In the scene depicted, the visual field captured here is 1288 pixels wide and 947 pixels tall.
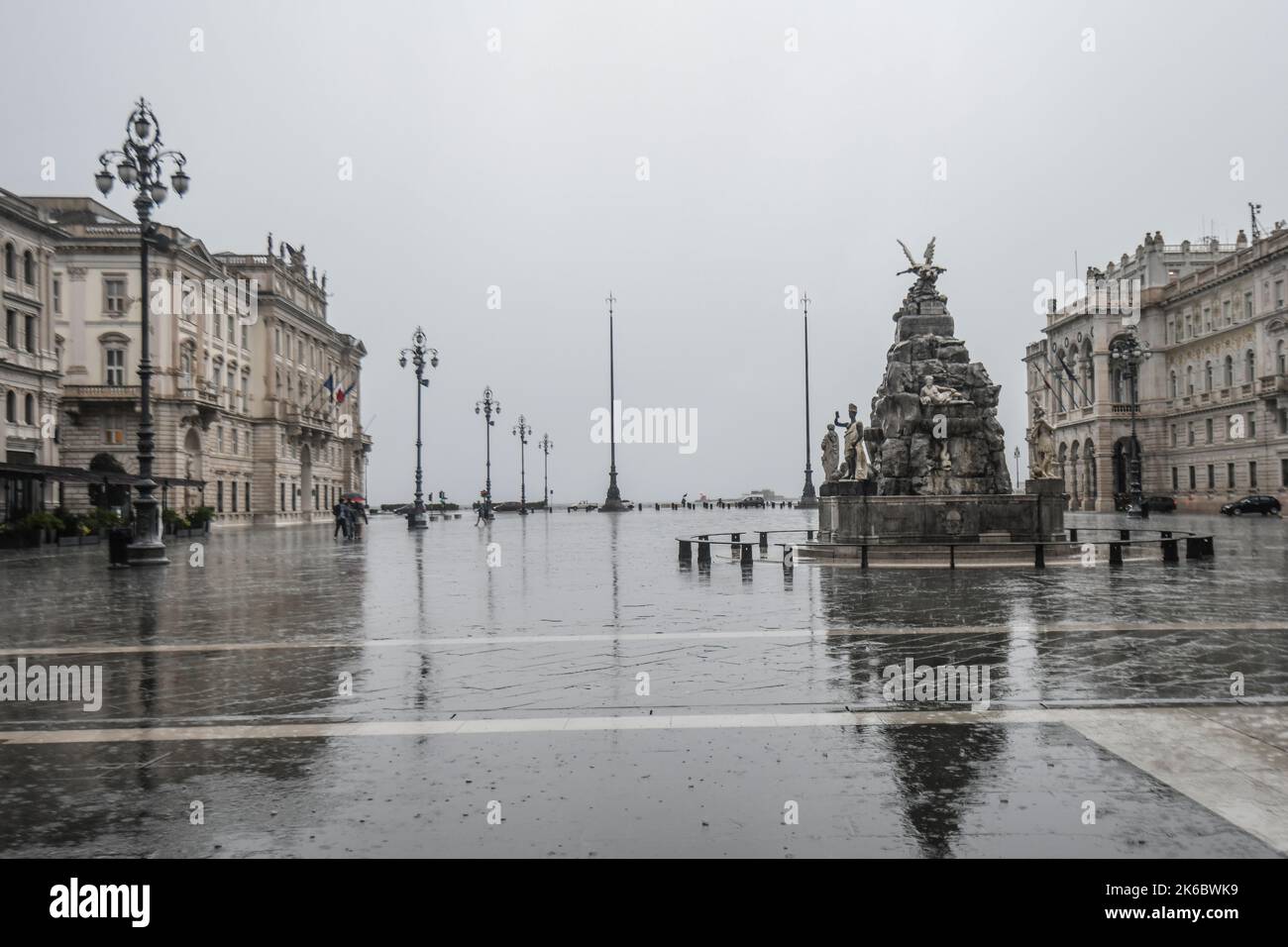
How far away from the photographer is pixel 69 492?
4609 cm

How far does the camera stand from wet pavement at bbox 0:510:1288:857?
14.0ft

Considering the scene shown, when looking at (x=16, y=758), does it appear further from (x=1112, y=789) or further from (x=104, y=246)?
(x=104, y=246)

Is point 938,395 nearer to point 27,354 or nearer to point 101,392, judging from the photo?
point 27,354

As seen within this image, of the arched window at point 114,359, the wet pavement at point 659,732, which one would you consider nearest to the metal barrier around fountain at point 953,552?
the wet pavement at point 659,732

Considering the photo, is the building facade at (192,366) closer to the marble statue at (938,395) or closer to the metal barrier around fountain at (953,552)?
the metal barrier around fountain at (953,552)

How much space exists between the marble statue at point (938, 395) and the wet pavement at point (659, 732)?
12.4 meters

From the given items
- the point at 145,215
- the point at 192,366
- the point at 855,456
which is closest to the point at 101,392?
the point at 192,366

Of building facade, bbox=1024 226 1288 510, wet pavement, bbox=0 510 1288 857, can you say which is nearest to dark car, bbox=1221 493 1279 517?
building facade, bbox=1024 226 1288 510

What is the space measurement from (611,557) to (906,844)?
Result: 19766 mm

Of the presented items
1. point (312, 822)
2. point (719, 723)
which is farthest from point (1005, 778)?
point (312, 822)

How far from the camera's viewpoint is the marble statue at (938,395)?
24.7 metres
